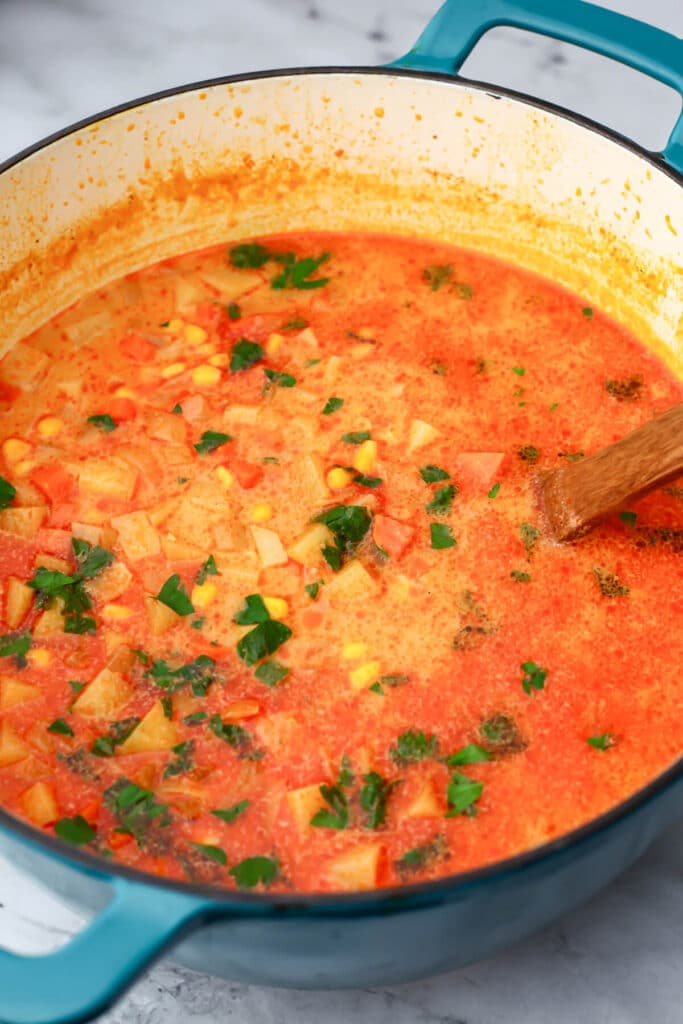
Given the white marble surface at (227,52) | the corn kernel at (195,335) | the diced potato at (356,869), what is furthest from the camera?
the white marble surface at (227,52)

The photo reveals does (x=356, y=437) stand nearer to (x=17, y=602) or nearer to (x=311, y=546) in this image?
(x=311, y=546)

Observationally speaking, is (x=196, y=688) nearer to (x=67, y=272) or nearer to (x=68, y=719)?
(x=68, y=719)

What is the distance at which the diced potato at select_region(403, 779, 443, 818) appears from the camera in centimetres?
186

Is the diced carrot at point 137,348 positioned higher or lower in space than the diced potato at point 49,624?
higher

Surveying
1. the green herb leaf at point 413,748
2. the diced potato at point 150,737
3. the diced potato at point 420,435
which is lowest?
the green herb leaf at point 413,748

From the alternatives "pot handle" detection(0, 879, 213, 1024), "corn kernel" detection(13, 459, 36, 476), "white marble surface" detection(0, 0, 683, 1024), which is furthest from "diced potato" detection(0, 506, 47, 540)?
"white marble surface" detection(0, 0, 683, 1024)

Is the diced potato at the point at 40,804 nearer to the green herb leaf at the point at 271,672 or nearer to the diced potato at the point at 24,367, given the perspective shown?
the green herb leaf at the point at 271,672

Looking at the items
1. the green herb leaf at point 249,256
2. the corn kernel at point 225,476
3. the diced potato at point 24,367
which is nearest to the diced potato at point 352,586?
the corn kernel at point 225,476

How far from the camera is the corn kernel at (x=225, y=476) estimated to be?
2.34 metres

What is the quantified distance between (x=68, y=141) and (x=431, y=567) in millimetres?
1202

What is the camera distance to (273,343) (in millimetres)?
2629

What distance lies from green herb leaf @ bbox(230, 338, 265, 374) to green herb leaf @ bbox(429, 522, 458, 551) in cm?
59

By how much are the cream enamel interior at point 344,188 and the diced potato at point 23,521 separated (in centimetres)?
57

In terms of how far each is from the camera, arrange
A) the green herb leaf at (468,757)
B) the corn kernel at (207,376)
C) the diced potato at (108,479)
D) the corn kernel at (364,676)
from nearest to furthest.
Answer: the green herb leaf at (468,757)
the corn kernel at (364,676)
the diced potato at (108,479)
the corn kernel at (207,376)
